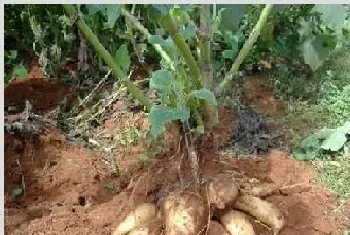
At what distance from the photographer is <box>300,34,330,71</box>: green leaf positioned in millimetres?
2576

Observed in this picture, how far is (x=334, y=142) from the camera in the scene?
6.98 ft

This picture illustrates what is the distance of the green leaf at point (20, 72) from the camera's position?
8.20ft

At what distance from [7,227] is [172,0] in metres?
0.79

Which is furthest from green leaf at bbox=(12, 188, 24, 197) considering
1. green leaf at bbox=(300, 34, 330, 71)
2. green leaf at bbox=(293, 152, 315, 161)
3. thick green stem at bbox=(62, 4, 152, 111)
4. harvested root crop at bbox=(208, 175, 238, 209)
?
green leaf at bbox=(300, 34, 330, 71)

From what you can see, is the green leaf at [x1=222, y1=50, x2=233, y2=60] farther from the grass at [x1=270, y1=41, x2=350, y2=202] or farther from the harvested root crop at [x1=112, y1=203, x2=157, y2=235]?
the harvested root crop at [x1=112, y1=203, x2=157, y2=235]

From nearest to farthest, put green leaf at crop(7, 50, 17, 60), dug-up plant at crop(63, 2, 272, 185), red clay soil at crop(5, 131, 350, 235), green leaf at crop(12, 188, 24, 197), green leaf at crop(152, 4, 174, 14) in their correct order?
green leaf at crop(152, 4, 174, 14) < dug-up plant at crop(63, 2, 272, 185) < red clay soil at crop(5, 131, 350, 235) < green leaf at crop(12, 188, 24, 197) < green leaf at crop(7, 50, 17, 60)

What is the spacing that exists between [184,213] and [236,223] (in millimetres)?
146

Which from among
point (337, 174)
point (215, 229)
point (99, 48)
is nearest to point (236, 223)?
point (215, 229)

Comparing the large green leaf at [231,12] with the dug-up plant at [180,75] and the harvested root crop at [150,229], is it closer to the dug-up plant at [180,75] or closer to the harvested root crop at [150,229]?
the dug-up plant at [180,75]

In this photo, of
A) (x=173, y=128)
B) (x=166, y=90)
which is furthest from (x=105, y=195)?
(x=166, y=90)

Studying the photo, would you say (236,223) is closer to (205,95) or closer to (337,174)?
(205,95)

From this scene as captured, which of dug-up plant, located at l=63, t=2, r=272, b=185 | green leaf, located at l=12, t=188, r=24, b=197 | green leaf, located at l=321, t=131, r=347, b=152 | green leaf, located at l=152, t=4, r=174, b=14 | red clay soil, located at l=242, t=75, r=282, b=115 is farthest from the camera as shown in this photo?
red clay soil, located at l=242, t=75, r=282, b=115

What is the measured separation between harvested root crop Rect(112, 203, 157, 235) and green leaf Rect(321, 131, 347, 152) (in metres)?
0.65

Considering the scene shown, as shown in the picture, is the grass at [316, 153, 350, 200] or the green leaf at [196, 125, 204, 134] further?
the grass at [316, 153, 350, 200]
